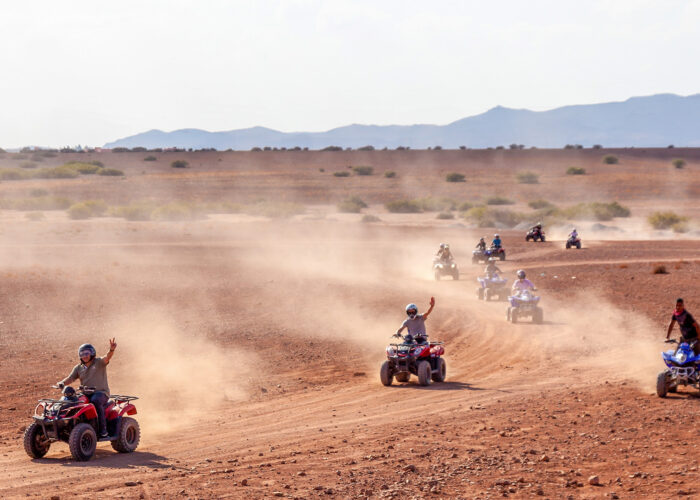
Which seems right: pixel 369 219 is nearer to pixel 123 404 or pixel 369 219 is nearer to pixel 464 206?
pixel 464 206

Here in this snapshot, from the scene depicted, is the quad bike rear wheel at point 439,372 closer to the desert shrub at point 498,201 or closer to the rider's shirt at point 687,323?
the rider's shirt at point 687,323

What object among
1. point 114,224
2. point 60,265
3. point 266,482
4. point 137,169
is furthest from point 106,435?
point 137,169

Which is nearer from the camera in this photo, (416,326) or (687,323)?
(687,323)

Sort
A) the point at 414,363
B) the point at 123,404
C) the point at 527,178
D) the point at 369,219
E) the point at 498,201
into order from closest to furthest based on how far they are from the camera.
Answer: the point at 123,404 → the point at 414,363 → the point at 369,219 → the point at 498,201 → the point at 527,178

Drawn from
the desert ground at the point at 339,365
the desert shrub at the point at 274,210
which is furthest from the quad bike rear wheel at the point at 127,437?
the desert shrub at the point at 274,210

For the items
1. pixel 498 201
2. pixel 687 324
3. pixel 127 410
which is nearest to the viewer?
pixel 127 410

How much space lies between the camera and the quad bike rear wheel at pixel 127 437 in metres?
12.6

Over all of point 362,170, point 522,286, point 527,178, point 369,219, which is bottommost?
point 522,286

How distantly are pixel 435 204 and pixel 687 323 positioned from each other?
67851mm

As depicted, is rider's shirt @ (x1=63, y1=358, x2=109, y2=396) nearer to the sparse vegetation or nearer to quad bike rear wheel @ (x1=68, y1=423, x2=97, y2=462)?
quad bike rear wheel @ (x1=68, y1=423, x2=97, y2=462)

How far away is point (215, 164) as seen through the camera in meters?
130

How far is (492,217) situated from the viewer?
72500 mm

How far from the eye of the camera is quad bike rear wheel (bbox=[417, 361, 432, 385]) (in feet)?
Answer: 57.8

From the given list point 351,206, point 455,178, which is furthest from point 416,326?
point 455,178
